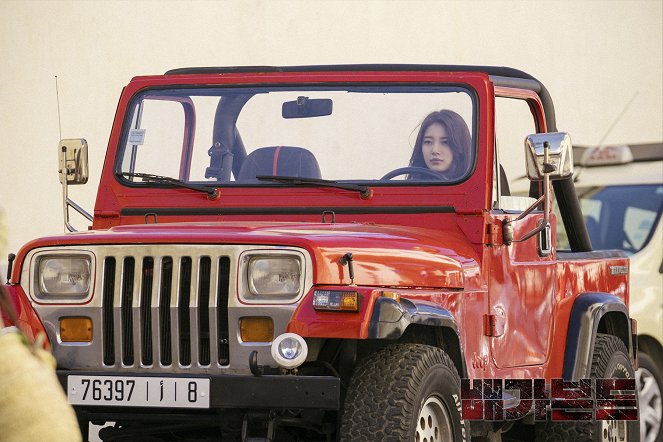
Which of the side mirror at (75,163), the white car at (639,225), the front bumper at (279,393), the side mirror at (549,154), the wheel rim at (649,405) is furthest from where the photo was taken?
the white car at (639,225)

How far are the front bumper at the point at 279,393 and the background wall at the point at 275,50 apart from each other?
301 inches

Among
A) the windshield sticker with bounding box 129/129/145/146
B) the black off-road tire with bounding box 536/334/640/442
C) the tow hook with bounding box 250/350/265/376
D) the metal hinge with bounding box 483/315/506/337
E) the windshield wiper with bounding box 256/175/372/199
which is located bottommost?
the black off-road tire with bounding box 536/334/640/442

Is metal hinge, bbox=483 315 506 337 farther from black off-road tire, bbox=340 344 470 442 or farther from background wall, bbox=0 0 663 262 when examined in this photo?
background wall, bbox=0 0 663 262

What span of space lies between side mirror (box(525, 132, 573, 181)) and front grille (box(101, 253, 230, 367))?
1.43 meters

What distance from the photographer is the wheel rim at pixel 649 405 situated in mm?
9078

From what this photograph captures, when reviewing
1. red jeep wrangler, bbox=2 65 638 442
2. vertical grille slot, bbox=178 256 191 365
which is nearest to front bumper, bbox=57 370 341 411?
red jeep wrangler, bbox=2 65 638 442

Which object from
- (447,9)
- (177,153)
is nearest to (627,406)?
(177,153)

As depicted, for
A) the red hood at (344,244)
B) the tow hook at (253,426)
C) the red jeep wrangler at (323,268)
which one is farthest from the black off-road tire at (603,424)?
the tow hook at (253,426)

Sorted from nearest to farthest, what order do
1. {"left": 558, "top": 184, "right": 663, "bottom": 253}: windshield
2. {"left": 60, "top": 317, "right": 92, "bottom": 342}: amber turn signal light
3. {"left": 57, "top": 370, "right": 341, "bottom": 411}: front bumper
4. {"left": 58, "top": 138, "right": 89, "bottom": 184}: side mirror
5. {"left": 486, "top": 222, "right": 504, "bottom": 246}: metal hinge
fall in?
{"left": 57, "top": 370, "right": 341, "bottom": 411}: front bumper → {"left": 60, "top": 317, "right": 92, "bottom": 342}: amber turn signal light → {"left": 486, "top": 222, "right": 504, "bottom": 246}: metal hinge → {"left": 58, "top": 138, "right": 89, "bottom": 184}: side mirror → {"left": 558, "top": 184, "right": 663, "bottom": 253}: windshield

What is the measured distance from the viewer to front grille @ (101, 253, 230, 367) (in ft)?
Result: 14.9

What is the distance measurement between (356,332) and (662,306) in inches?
224

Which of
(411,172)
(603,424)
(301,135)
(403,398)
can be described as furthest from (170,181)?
(603,424)

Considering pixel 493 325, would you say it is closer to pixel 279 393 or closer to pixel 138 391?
pixel 279 393

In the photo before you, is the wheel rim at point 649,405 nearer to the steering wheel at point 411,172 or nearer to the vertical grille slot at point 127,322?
the steering wheel at point 411,172
